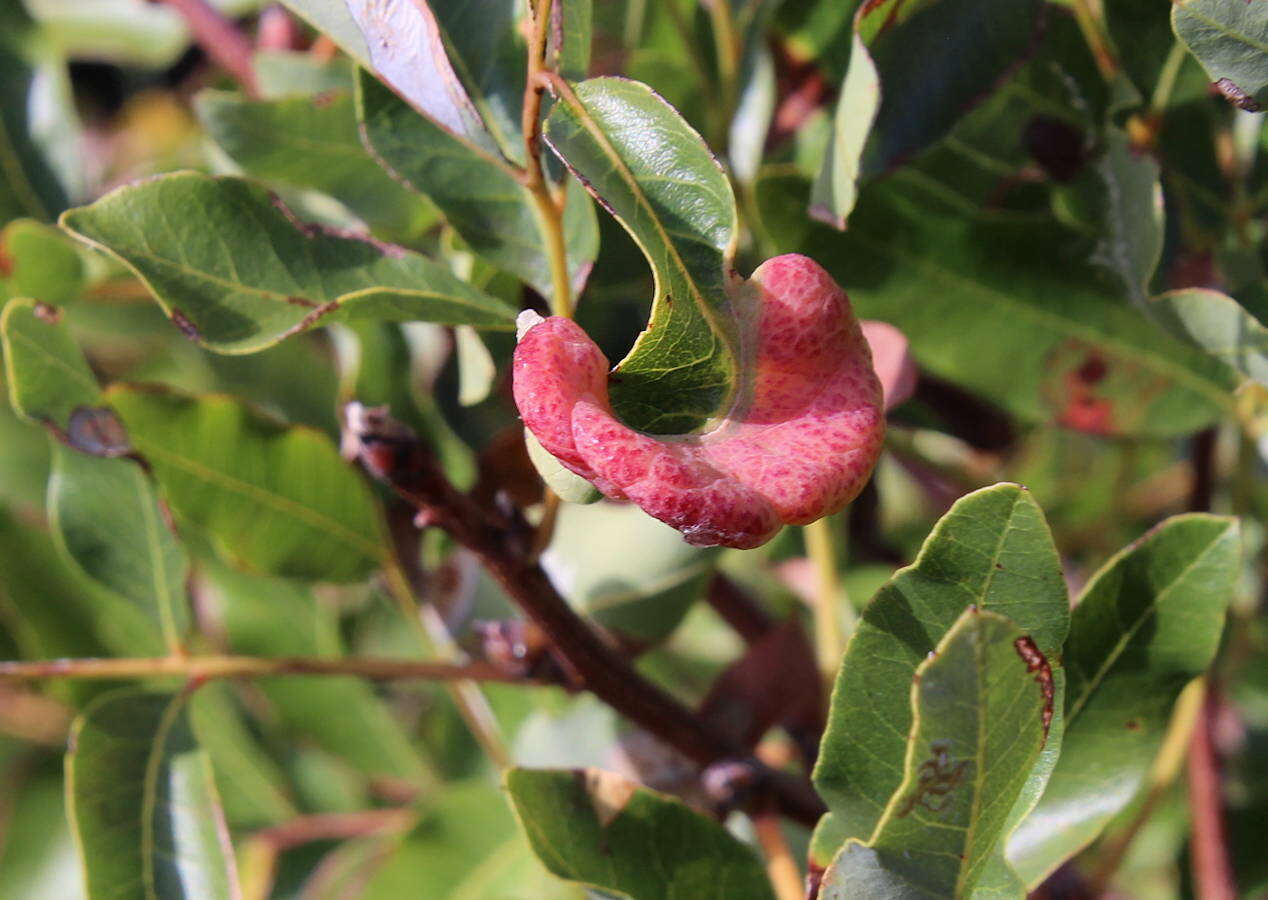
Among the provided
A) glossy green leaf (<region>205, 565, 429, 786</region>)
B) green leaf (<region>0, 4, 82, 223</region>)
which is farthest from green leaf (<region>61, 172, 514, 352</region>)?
glossy green leaf (<region>205, 565, 429, 786</region>)

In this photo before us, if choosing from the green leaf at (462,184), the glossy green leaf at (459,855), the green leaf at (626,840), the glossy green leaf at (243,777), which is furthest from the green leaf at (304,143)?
the glossy green leaf at (243,777)

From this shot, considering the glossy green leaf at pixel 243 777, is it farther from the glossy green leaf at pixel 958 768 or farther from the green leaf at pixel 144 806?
the glossy green leaf at pixel 958 768

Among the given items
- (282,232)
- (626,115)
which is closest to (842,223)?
(626,115)

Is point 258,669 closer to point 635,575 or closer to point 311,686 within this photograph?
point 635,575

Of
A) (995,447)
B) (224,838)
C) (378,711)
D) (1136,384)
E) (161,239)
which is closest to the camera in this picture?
(161,239)

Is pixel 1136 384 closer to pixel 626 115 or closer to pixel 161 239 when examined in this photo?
pixel 626 115

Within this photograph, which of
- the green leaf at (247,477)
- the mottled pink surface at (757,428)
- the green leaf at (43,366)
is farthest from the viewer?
the green leaf at (247,477)
